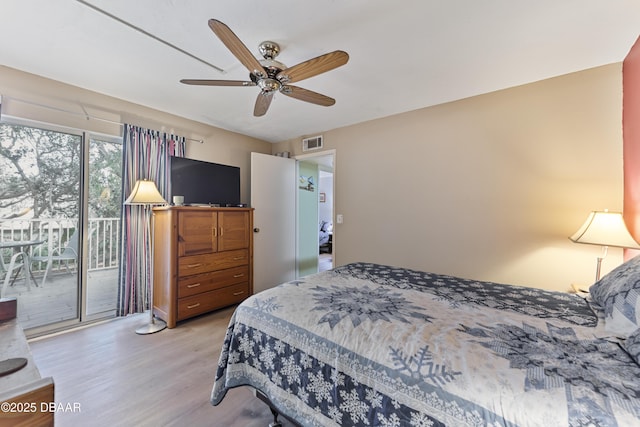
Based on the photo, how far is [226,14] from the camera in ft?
5.07

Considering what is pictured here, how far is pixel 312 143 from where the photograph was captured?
3900 mm

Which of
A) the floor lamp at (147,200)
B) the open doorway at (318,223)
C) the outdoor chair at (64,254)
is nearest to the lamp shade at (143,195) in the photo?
the floor lamp at (147,200)

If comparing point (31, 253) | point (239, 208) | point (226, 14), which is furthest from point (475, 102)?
point (31, 253)

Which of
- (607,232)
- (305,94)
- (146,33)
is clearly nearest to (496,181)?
(607,232)

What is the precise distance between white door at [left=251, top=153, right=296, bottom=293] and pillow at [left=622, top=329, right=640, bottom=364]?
344cm

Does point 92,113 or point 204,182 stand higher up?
point 92,113

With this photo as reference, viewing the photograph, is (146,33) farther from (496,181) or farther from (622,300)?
(496,181)

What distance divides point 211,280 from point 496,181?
10.6ft

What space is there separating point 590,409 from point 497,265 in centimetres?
Result: 205

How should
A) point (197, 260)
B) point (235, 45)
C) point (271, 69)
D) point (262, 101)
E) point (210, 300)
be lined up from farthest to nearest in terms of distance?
point (210, 300) → point (197, 260) → point (262, 101) → point (271, 69) → point (235, 45)

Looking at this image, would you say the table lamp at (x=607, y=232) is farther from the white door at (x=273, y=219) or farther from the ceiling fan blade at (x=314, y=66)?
the white door at (x=273, y=219)

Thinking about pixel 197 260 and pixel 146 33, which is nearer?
pixel 146 33

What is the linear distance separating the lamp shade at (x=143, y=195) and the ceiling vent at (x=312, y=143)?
2.18m

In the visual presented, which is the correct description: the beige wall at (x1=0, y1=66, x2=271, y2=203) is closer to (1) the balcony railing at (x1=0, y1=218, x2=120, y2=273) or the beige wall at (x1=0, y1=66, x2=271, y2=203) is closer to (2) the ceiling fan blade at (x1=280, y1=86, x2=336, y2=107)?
(1) the balcony railing at (x1=0, y1=218, x2=120, y2=273)
